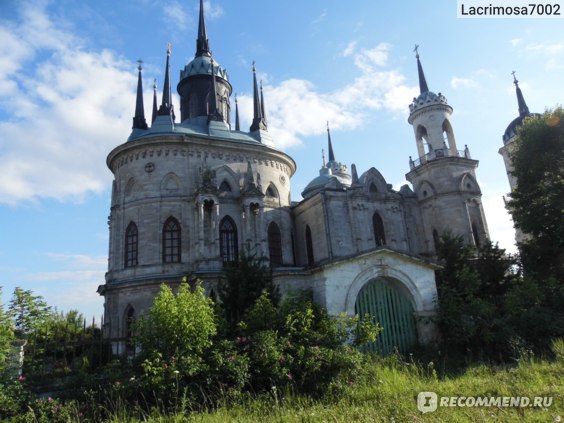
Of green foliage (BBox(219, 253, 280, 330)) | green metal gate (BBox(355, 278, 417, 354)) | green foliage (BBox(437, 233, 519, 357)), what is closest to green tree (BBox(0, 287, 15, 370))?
green foliage (BBox(219, 253, 280, 330))

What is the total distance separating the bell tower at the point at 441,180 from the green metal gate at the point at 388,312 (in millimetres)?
13856

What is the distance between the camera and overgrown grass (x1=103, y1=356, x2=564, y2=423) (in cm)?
694

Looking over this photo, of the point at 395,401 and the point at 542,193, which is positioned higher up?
the point at 542,193

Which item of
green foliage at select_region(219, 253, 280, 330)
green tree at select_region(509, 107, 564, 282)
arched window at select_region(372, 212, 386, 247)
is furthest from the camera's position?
arched window at select_region(372, 212, 386, 247)

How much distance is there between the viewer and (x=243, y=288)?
1425 cm

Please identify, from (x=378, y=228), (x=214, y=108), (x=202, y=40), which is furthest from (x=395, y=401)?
(x=202, y=40)

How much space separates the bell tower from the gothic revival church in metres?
0.07

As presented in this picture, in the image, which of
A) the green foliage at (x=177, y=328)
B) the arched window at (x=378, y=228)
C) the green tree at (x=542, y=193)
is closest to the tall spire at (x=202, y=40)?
the arched window at (x=378, y=228)

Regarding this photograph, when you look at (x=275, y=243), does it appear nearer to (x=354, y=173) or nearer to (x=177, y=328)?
(x=354, y=173)

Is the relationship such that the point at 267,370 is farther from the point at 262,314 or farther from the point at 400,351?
the point at 400,351

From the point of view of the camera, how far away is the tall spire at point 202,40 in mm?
31750

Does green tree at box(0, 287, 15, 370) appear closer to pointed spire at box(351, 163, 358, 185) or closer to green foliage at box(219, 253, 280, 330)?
green foliage at box(219, 253, 280, 330)

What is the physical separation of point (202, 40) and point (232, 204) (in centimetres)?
1479

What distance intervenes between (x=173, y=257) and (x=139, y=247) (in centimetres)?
186
